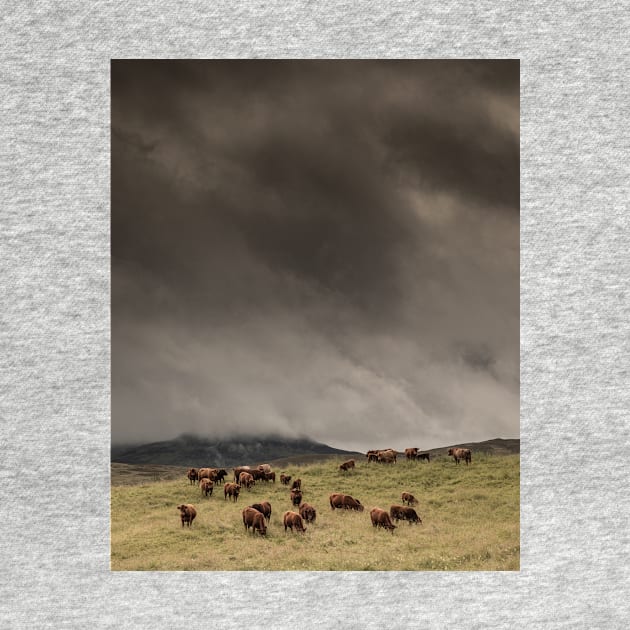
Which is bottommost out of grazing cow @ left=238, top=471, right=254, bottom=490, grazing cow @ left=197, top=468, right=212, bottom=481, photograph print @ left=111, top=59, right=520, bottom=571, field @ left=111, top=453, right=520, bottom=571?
field @ left=111, top=453, right=520, bottom=571

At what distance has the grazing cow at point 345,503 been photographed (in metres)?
5.35

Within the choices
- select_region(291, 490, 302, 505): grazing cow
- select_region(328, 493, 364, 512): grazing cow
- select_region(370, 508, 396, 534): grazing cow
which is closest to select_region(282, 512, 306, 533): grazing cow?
select_region(291, 490, 302, 505): grazing cow

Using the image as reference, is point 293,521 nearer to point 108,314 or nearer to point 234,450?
point 234,450

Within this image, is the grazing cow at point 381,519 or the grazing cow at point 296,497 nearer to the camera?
the grazing cow at point 381,519

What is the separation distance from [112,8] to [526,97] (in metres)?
3.47

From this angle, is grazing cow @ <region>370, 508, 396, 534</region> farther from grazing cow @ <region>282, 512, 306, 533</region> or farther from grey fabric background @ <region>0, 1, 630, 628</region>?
grazing cow @ <region>282, 512, 306, 533</region>

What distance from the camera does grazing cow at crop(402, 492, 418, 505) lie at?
5375mm

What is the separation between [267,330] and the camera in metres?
5.42

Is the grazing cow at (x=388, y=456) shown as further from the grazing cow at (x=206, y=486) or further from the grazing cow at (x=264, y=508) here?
the grazing cow at (x=206, y=486)

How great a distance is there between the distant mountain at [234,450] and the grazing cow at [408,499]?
0.53 m

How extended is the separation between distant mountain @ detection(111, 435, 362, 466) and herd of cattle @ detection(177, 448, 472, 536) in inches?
2.9

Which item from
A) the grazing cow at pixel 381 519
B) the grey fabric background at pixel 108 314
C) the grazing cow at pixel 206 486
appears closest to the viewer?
the grey fabric background at pixel 108 314

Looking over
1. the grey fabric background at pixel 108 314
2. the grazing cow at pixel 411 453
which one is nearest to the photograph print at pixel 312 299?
the grazing cow at pixel 411 453

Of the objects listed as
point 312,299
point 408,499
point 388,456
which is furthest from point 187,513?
point 312,299
